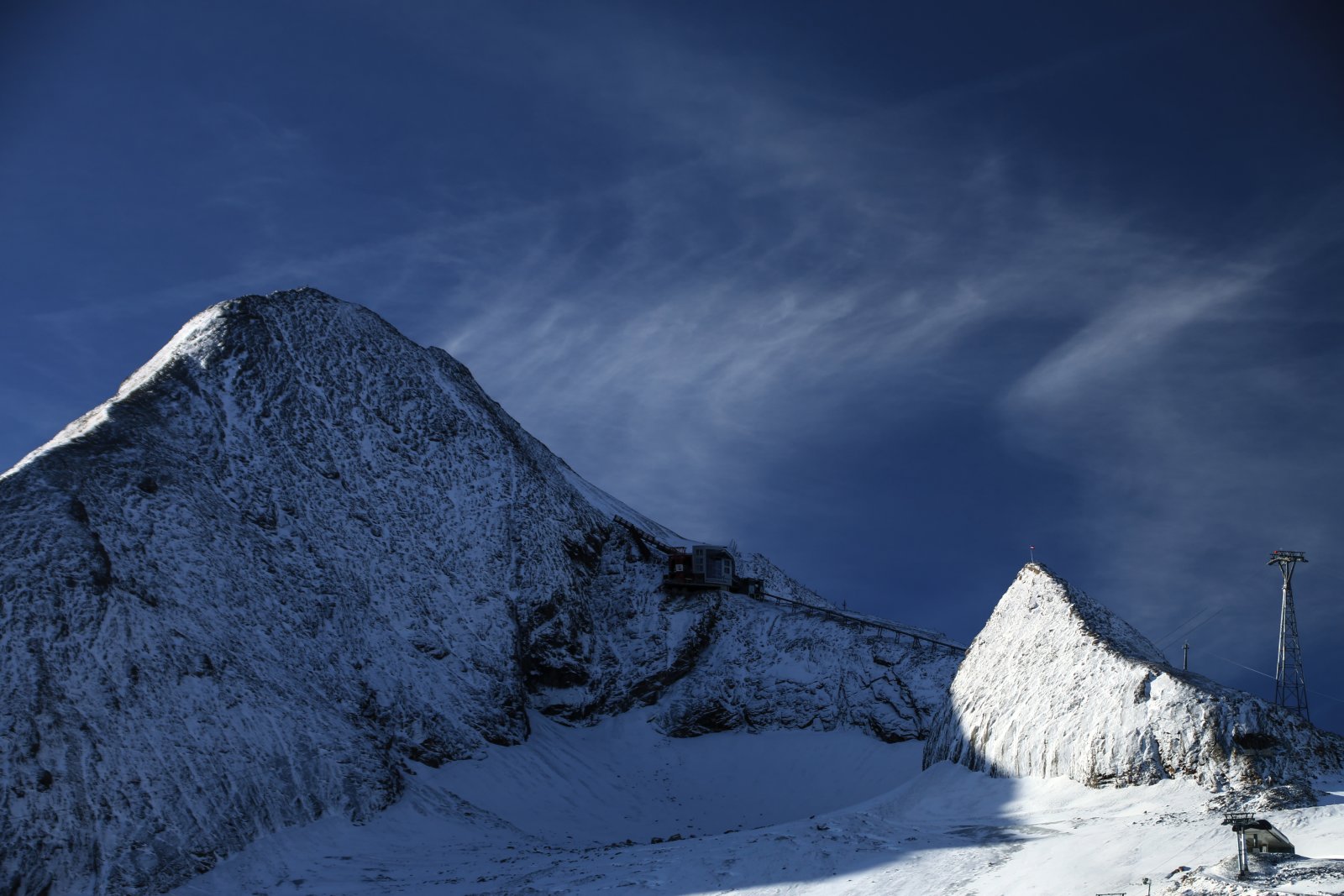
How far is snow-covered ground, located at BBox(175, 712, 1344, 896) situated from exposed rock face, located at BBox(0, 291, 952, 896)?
6.47 ft

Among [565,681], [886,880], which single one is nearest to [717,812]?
[565,681]

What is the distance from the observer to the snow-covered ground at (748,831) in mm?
26578

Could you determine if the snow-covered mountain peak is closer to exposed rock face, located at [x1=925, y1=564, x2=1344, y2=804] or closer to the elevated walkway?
exposed rock face, located at [x1=925, y1=564, x2=1344, y2=804]

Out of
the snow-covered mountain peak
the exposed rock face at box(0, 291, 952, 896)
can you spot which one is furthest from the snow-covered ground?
the snow-covered mountain peak

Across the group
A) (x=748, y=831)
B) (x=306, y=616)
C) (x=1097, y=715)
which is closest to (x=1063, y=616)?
(x=1097, y=715)

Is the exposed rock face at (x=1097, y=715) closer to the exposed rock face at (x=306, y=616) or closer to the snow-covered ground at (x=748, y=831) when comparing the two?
the snow-covered ground at (x=748, y=831)

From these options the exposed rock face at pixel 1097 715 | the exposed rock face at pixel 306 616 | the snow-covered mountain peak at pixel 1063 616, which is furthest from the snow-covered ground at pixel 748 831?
the snow-covered mountain peak at pixel 1063 616

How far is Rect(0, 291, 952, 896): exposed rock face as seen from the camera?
4306 centimetres

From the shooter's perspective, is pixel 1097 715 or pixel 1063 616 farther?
pixel 1063 616

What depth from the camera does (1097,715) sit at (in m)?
32.3

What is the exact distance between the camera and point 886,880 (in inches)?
1171

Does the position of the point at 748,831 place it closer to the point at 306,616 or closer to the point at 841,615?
the point at 306,616

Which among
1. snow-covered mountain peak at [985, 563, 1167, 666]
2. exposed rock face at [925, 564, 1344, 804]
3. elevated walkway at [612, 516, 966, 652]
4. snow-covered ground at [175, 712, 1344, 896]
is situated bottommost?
snow-covered ground at [175, 712, 1344, 896]

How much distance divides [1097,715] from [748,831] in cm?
1301
